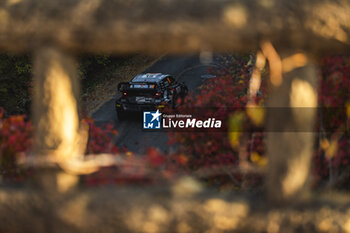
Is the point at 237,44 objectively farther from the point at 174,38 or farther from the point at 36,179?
the point at 36,179

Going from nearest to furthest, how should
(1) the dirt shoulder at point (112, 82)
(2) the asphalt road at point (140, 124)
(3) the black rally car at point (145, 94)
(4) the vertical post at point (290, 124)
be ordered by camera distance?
(4) the vertical post at point (290, 124), (2) the asphalt road at point (140, 124), (3) the black rally car at point (145, 94), (1) the dirt shoulder at point (112, 82)

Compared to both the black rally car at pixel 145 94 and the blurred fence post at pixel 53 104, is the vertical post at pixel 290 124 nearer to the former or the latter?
the blurred fence post at pixel 53 104

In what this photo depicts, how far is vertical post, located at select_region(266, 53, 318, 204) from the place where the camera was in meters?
2.91

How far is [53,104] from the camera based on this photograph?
3.10m

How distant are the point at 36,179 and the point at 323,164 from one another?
3.94 metres

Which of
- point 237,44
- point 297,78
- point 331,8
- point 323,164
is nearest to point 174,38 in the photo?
point 237,44

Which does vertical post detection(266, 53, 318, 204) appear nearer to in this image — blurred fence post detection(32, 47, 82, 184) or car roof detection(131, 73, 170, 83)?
blurred fence post detection(32, 47, 82, 184)

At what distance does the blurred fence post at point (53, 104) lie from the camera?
3.04 metres

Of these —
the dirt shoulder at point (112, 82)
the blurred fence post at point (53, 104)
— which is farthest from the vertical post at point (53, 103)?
the dirt shoulder at point (112, 82)

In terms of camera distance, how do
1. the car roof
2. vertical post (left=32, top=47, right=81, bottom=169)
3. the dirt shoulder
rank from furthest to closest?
the dirt shoulder, the car roof, vertical post (left=32, top=47, right=81, bottom=169)

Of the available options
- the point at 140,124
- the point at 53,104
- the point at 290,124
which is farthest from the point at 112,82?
the point at 290,124

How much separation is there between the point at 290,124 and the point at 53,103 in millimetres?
2037
